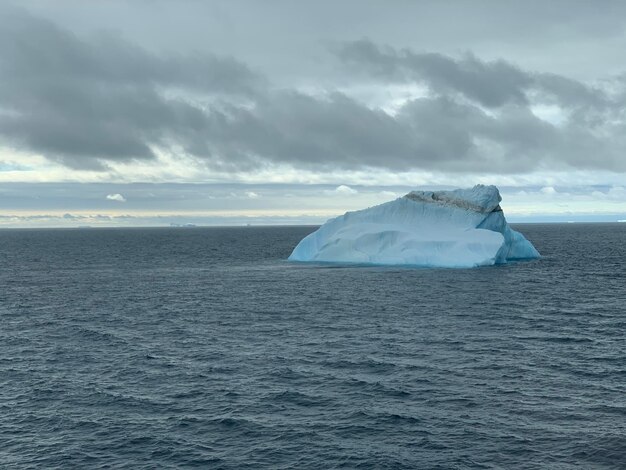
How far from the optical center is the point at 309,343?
36438mm

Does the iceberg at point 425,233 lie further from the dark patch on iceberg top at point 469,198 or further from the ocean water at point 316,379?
the ocean water at point 316,379

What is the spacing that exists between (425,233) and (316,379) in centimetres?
5538

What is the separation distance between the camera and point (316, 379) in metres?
28.8

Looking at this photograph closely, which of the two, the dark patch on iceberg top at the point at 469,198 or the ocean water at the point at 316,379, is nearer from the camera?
the ocean water at the point at 316,379

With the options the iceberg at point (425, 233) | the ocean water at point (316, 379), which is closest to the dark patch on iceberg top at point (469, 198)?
the iceberg at point (425, 233)

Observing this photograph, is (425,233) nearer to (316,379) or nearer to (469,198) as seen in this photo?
(469,198)

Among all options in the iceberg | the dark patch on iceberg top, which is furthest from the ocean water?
the dark patch on iceberg top

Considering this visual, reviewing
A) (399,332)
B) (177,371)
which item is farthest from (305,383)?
(399,332)

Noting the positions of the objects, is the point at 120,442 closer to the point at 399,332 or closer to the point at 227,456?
the point at 227,456

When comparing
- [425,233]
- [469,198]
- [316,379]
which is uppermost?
[469,198]

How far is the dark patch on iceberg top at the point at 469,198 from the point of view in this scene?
8138cm

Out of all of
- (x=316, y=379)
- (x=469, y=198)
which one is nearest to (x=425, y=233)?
(x=469, y=198)

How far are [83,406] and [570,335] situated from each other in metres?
29.4

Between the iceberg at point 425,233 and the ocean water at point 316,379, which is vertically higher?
the iceberg at point 425,233
